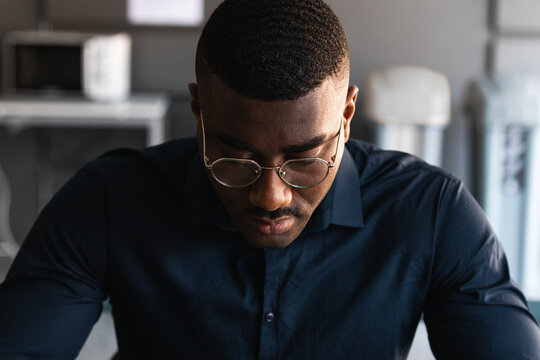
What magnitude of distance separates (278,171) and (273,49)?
156 mm

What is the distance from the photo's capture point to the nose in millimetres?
919

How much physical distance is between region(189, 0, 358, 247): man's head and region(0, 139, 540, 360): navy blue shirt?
0.45 feet

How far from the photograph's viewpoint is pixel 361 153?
119 centimetres

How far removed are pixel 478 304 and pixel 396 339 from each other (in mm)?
139

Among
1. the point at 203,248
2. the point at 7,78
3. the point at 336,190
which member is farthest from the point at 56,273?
the point at 7,78

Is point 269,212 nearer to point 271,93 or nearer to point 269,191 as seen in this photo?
point 269,191

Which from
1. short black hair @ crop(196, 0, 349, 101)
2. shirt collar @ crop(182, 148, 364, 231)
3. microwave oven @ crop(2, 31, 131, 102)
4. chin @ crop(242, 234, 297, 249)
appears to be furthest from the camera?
microwave oven @ crop(2, 31, 131, 102)

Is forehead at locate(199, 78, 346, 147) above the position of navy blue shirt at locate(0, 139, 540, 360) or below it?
above

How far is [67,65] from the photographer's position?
309cm

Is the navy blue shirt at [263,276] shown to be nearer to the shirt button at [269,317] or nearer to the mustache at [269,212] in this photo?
the shirt button at [269,317]

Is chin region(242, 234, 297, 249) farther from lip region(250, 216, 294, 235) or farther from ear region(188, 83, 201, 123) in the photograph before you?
ear region(188, 83, 201, 123)

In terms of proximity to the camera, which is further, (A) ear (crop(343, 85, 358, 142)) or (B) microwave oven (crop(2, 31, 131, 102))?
(B) microwave oven (crop(2, 31, 131, 102))

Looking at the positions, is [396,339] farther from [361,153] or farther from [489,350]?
[361,153]

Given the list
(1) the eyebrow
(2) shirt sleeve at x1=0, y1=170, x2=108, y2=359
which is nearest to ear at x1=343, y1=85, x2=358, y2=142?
(1) the eyebrow
